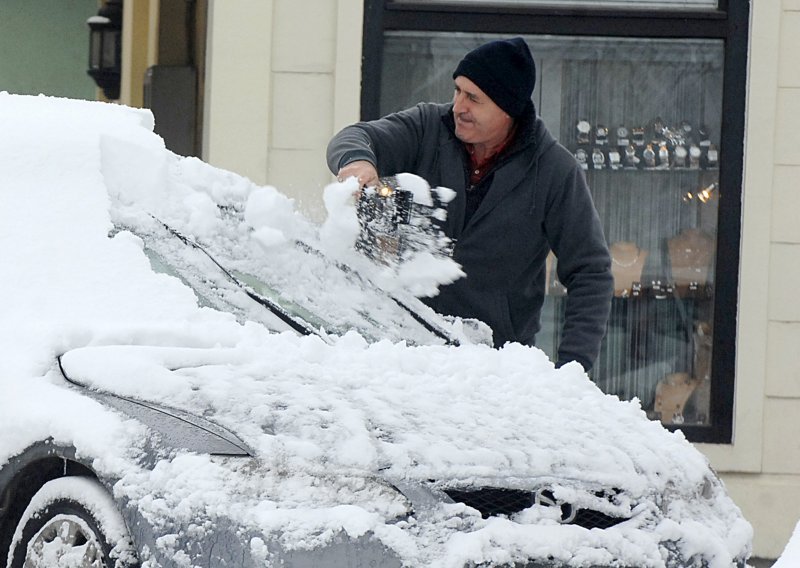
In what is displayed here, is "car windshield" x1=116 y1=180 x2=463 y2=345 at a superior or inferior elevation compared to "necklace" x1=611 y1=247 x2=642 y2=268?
superior

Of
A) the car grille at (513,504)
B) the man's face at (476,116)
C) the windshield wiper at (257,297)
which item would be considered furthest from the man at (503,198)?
the car grille at (513,504)

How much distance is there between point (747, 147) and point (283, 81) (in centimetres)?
227

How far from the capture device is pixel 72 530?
11.3ft

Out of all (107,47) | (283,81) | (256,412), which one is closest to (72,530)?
(256,412)

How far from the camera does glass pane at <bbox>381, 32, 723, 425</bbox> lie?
790cm

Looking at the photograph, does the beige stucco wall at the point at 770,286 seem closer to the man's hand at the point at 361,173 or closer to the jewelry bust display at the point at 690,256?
the jewelry bust display at the point at 690,256

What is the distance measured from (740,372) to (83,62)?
10917 millimetres

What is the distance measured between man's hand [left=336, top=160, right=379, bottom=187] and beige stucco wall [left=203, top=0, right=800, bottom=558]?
2905mm

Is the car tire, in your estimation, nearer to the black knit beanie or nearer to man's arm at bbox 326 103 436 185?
man's arm at bbox 326 103 436 185

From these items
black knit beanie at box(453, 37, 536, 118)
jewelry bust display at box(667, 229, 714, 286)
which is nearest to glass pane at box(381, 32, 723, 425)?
jewelry bust display at box(667, 229, 714, 286)

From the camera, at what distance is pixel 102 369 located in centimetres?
357

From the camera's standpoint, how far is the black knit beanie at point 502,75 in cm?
500

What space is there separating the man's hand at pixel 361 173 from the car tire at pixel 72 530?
4.60 feet

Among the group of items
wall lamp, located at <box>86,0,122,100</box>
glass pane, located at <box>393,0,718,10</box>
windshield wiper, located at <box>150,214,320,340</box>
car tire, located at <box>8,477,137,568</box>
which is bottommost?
car tire, located at <box>8,477,137,568</box>
